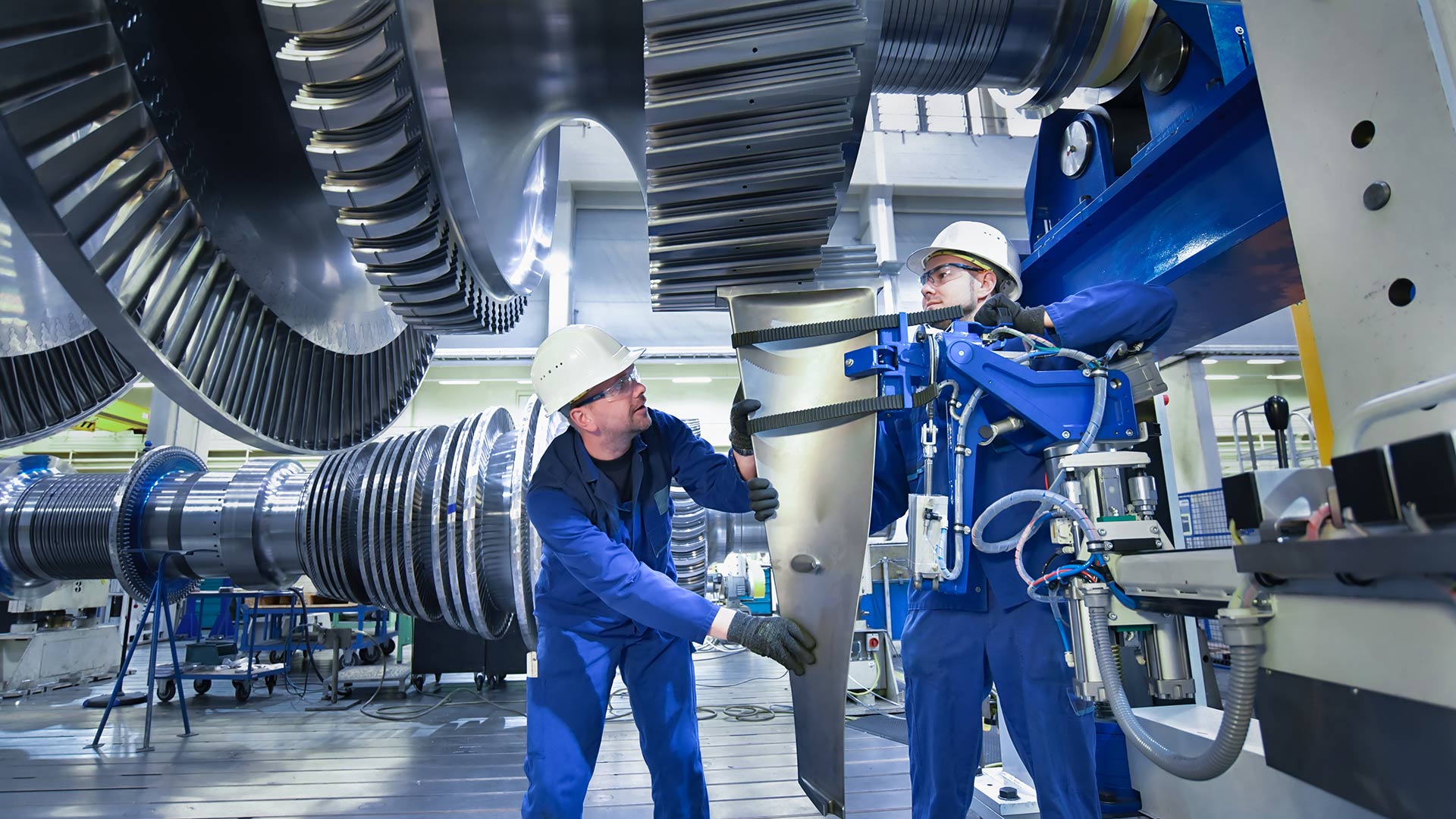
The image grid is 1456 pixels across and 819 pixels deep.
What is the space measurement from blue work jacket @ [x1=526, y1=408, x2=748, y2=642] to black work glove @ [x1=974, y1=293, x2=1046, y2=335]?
0.74 m

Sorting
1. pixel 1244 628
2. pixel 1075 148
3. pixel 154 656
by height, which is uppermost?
pixel 1075 148

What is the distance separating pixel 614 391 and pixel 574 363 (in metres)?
0.13

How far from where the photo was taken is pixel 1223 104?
1703 mm

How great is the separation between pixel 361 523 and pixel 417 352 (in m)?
1.90

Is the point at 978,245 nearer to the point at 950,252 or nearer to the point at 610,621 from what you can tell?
the point at 950,252

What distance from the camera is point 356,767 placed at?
11.7ft

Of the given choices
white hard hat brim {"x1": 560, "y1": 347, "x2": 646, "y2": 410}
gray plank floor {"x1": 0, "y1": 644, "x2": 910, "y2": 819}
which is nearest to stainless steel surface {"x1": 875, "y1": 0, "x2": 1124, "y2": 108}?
white hard hat brim {"x1": 560, "y1": 347, "x2": 646, "y2": 410}

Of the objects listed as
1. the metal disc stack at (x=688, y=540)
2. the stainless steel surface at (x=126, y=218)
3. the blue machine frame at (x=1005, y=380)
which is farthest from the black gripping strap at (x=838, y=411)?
the metal disc stack at (x=688, y=540)

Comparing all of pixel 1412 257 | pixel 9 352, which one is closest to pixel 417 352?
pixel 9 352

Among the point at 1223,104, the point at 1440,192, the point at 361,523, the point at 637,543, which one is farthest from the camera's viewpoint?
the point at 361,523

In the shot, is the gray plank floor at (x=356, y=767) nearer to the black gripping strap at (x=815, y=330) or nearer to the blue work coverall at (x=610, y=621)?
the blue work coverall at (x=610, y=621)

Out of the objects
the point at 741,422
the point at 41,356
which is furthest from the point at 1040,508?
the point at 41,356

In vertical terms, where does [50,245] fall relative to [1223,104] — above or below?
below

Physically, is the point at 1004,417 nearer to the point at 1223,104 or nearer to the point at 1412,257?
the point at 1223,104
